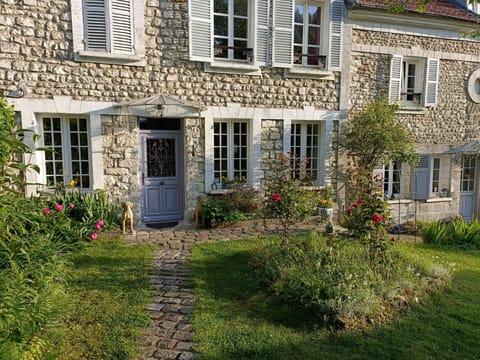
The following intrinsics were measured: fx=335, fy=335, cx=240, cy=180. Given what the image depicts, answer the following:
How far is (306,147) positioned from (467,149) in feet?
17.1

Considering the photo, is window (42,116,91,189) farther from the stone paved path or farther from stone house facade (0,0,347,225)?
the stone paved path

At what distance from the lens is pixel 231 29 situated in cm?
788

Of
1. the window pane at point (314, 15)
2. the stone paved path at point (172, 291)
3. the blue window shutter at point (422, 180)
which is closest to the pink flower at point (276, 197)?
the stone paved path at point (172, 291)

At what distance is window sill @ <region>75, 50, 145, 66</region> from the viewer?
6697mm

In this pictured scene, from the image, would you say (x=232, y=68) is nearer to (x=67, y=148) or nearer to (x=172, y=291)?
(x=67, y=148)

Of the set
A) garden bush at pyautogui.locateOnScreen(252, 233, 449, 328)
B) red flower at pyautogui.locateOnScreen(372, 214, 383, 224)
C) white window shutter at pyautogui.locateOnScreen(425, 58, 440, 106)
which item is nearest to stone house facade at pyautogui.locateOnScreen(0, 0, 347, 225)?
white window shutter at pyautogui.locateOnScreen(425, 58, 440, 106)

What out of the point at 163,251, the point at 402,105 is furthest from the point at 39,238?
the point at 402,105

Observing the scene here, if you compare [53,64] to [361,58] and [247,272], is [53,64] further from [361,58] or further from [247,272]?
[361,58]

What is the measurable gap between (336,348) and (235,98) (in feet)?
19.7

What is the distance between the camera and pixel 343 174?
8969 millimetres

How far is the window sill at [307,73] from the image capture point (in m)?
8.23

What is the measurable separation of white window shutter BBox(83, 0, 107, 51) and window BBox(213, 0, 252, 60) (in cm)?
240

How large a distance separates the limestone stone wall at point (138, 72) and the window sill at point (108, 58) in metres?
0.10

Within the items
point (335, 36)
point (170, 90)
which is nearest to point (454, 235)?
A: point (335, 36)
